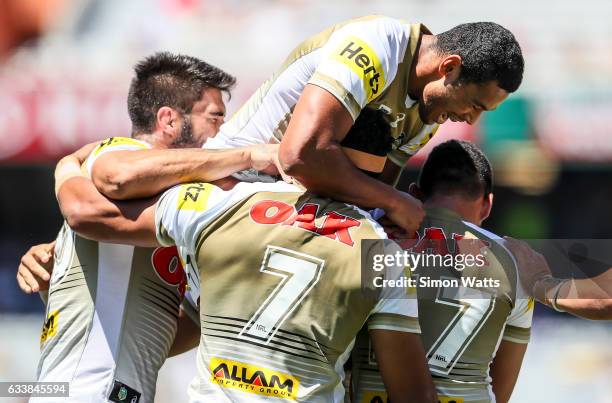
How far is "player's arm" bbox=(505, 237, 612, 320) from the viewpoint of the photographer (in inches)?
143

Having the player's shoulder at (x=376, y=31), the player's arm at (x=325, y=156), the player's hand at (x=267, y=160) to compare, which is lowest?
the player's hand at (x=267, y=160)

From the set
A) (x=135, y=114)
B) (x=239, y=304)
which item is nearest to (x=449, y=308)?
(x=239, y=304)

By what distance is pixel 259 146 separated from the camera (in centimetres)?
342

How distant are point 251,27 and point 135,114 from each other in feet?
17.8

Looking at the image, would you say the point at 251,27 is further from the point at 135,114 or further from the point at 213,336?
the point at 213,336

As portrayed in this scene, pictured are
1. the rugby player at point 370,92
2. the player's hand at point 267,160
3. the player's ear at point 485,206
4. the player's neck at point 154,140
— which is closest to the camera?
the rugby player at point 370,92

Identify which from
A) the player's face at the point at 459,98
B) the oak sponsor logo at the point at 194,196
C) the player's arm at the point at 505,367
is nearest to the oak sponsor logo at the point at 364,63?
the player's face at the point at 459,98

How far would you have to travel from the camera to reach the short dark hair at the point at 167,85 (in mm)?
4078

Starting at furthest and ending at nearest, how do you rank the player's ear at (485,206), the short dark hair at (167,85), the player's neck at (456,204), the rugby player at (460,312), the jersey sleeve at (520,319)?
the short dark hair at (167,85), the player's ear at (485,206), the player's neck at (456,204), the jersey sleeve at (520,319), the rugby player at (460,312)

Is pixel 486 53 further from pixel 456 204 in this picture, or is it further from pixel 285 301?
pixel 285 301

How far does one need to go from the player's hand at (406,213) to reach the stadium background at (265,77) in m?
5.54

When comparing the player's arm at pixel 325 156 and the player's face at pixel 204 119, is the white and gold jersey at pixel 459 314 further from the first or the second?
the player's face at pixel 204 119

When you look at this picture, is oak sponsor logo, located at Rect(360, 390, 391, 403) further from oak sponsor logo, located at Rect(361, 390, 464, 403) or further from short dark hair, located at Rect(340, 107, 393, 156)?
short dark hair, located at Rect(340, 107, 393, 156)

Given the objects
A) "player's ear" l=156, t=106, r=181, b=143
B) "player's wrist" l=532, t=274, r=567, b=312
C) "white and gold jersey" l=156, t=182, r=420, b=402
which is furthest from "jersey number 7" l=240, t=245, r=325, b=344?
"player's ear" l=156, t=106, r=181, b=143
